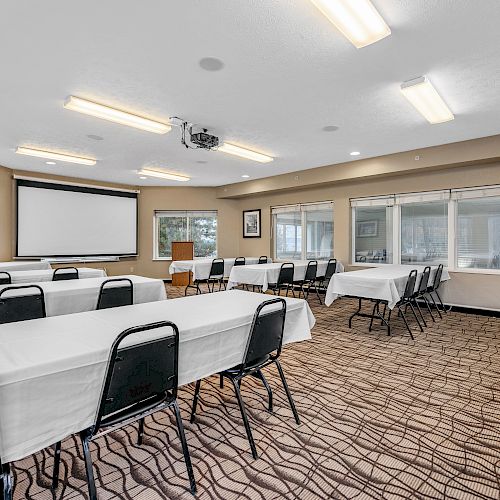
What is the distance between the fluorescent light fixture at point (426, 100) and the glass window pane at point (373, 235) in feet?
9.60

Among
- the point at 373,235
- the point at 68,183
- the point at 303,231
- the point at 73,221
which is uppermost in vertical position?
the point at 68,183

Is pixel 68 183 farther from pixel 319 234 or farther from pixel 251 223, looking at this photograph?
pixel 319 234

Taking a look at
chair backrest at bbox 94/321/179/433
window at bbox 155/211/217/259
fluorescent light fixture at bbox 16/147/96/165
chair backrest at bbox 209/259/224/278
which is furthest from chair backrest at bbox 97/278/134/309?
window at bbox 155/211/217/259

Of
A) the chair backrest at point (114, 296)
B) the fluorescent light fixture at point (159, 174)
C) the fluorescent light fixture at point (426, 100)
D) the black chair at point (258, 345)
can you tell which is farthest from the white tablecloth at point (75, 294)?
the fluorescent light fixture at point (159, 174)

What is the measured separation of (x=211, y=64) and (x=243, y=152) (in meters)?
2.66

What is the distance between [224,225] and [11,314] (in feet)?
23.3

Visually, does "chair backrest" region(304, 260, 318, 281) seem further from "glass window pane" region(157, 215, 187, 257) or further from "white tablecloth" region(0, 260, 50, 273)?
"white tablecloth" region(0, 260, 50, 273)

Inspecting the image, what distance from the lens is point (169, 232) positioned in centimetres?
946

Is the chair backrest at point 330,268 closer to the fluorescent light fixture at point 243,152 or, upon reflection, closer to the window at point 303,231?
the window at point 303,231

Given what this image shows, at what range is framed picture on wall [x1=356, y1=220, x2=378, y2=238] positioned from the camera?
6863mm

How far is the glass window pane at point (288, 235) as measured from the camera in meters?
8.29

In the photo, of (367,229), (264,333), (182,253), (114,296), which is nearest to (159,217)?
(182,253)

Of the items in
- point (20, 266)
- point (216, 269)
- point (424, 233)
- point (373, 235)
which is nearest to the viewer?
point (20, 266)

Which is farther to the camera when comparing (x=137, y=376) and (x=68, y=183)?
(x=68, y=183)
